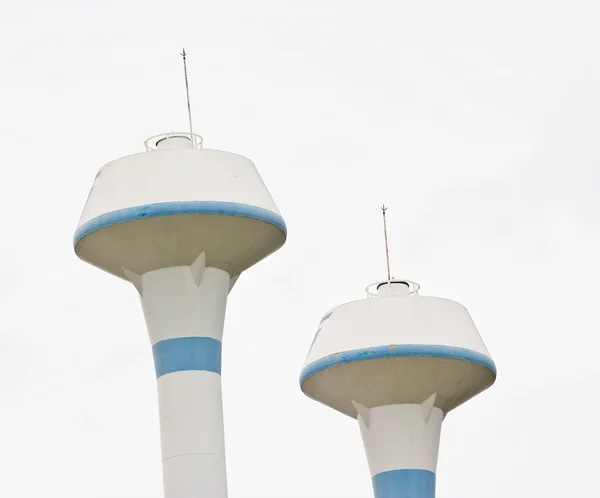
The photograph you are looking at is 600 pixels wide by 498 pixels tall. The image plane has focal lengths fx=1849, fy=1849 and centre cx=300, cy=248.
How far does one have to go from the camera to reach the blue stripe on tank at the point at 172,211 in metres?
34.6

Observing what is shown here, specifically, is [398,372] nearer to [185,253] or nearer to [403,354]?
[403,354]

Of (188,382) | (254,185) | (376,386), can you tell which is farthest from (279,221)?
(376,386)

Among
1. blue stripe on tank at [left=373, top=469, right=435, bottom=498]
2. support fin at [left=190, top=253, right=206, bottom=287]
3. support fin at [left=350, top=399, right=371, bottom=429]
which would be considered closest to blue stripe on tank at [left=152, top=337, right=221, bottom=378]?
support fin at [left=190, top=253, right=206, bottom=287]

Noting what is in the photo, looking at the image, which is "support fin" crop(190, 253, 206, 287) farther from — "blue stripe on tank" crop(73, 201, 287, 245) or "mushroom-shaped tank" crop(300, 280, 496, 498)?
"mushroom-shaped tank" crop(300, 280, 496, 498)

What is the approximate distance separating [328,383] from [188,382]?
613 centimetres

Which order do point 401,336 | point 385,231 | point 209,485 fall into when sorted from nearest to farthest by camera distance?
point 209,485
point 401,336
point 385,231

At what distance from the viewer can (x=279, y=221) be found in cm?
3588

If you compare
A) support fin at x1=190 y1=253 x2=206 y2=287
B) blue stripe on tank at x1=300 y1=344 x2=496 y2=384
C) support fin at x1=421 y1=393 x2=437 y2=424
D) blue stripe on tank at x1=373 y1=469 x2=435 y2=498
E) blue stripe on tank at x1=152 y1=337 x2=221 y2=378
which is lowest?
blue stripe on tank at x1=373 y1=469 x2=435 y2=498

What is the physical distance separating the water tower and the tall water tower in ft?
14.3

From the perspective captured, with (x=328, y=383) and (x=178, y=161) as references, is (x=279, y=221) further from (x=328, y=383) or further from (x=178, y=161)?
(x=328, y=383)

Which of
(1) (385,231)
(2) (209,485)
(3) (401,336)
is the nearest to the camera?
(2) (209,485)

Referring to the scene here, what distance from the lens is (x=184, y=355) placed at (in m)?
35.3

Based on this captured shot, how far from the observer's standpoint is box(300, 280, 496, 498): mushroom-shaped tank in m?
39.4

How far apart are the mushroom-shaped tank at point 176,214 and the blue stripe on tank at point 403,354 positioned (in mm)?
4202
